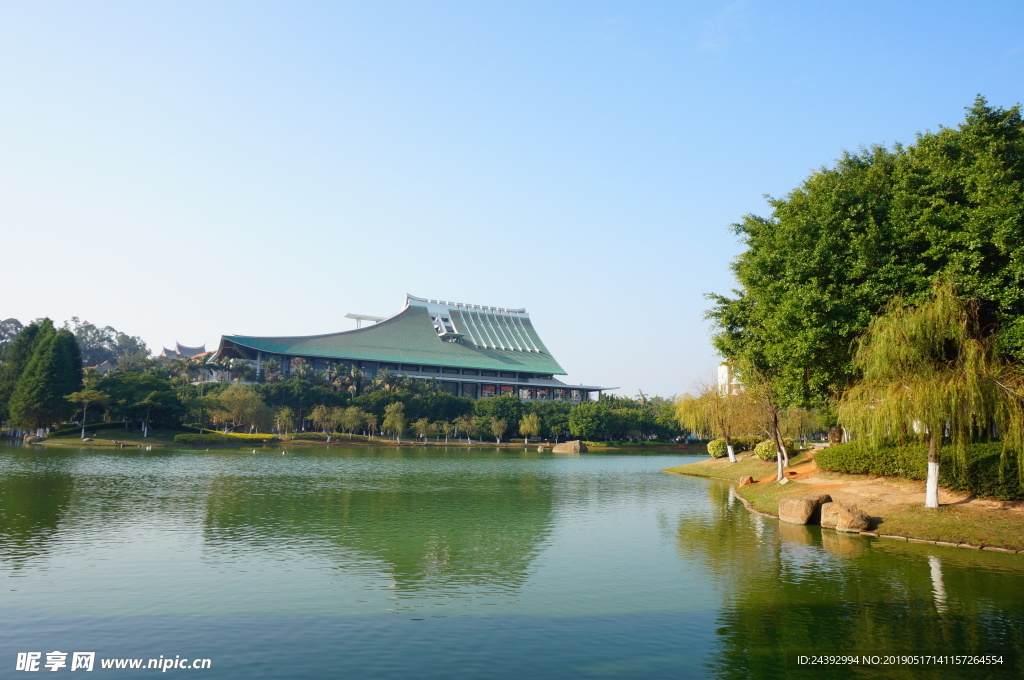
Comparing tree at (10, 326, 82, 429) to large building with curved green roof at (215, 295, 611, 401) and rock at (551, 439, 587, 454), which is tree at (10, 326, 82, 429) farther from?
rock at (551, 439, 587, 454)

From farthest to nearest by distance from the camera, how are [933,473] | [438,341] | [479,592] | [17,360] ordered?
1. [438,341]
2. [17,360]
3. [933,473]
4. [479,592]

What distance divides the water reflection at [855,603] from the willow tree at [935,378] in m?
3.57

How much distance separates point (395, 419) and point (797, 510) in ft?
243

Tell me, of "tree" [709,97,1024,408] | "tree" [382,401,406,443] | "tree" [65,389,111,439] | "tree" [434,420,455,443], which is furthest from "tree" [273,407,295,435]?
"tree" [709,97,1024,408]

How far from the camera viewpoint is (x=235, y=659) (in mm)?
10586

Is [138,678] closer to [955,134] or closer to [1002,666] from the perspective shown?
[1002,666]

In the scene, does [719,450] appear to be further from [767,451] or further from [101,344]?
[101,344]

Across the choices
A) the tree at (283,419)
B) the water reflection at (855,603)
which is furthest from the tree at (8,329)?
the water reflection at (855,603)

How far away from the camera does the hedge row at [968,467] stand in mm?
21156

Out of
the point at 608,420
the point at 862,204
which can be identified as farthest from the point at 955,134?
the point at 608,420

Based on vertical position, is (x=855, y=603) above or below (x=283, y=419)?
below

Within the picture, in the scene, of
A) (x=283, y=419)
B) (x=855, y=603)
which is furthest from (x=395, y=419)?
(x=855, y=603)

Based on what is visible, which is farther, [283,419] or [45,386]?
[283,419]

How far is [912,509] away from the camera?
22.5m
